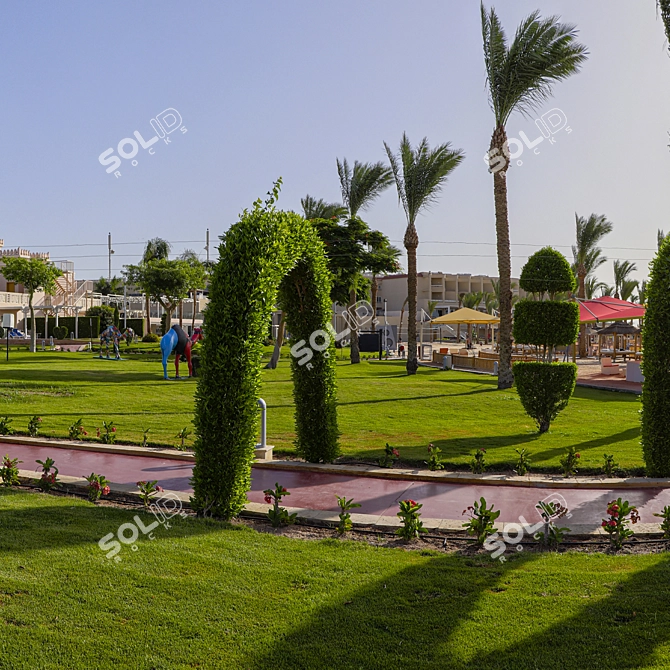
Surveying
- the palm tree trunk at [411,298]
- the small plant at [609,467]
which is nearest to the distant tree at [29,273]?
the palm tree trunk at [411,298]

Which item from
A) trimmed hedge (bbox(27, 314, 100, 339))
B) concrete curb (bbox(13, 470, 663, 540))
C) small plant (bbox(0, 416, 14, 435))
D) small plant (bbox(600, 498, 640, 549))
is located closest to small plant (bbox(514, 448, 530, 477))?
concrete curb (bbox(13, 470, 663, 540))

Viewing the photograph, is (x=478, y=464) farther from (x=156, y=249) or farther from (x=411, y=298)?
(x=156, y=249)

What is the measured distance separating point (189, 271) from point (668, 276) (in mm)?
39074

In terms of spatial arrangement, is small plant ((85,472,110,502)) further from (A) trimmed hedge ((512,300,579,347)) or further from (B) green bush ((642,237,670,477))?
(A) trimmed hedge ((512,300,579,347))

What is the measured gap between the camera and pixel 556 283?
1297 cm

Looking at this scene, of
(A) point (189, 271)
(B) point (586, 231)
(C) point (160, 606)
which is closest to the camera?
(C) point (160, 606)

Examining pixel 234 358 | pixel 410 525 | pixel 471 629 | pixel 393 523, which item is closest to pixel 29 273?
pixel 234 358

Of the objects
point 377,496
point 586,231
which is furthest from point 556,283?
point 586,231

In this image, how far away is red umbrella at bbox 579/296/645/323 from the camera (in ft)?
90.6

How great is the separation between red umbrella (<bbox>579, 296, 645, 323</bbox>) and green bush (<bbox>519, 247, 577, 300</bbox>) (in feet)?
50.6

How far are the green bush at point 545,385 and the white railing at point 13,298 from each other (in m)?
51.7

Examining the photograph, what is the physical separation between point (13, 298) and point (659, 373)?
183 feet

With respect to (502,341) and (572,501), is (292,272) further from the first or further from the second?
(502,341)

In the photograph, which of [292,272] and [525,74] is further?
[525,74]
